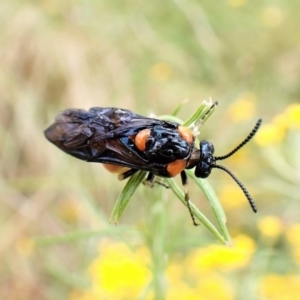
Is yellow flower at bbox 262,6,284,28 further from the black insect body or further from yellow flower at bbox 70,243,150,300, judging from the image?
the black insect body

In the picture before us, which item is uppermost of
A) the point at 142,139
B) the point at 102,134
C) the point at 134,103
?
the point at 142,139

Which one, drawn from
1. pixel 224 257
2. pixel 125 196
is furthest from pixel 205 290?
pixel 125 196

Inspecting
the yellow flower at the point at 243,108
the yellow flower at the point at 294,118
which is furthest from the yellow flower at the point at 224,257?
the yellow flower at the point at 243,108

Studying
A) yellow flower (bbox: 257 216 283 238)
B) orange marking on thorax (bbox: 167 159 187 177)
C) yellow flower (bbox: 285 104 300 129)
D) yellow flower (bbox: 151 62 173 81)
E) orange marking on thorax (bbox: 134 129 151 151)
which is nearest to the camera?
orange marking on thorax (bbox: 167 159 187 177)

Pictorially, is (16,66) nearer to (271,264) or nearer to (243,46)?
(243,46)

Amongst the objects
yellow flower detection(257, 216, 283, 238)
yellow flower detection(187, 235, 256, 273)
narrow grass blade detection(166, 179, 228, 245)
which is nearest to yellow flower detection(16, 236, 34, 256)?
yellow flower detection(187, 235, 256, 273)

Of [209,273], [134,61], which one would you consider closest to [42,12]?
[134,61]

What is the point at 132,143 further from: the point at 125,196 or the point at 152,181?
the point at 125,196
